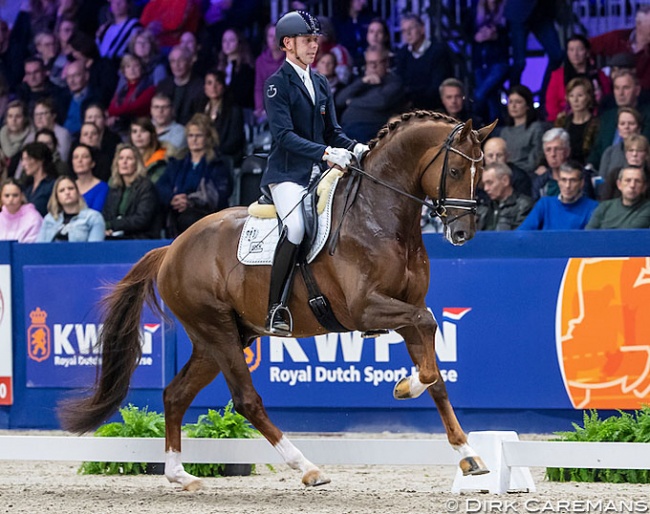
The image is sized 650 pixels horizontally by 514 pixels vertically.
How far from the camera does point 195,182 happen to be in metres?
11.4

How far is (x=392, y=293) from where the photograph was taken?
6.43m

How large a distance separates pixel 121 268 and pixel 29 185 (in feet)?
10.2

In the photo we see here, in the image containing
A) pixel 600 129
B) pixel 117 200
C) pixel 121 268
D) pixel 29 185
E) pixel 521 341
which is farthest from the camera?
pixel 29 185

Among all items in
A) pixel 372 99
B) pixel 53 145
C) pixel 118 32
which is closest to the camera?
pixel 372 99

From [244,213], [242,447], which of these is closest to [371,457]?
[242,447]

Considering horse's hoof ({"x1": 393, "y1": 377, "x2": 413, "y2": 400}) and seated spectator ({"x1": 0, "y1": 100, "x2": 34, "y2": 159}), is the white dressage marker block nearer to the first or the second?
horse's hoof ({"x1": 393, "y1": 377, "x2": 413, "y2": 400})

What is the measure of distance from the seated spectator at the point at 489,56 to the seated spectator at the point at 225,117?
7.57 feet

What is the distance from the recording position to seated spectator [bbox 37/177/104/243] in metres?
10.8

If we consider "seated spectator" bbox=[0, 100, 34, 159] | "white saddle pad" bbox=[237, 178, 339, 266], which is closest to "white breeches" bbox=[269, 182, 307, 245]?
"white saddle pad" bbox=[237, 178, 339, 266]

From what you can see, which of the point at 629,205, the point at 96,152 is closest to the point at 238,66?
the point at 96,152

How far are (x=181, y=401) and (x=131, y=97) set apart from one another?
6.23 metres

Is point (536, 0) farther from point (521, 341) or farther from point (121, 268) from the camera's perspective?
point (121, 268)

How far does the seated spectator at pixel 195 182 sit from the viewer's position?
1130 centimetres

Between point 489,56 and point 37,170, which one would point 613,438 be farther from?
point 37,170
